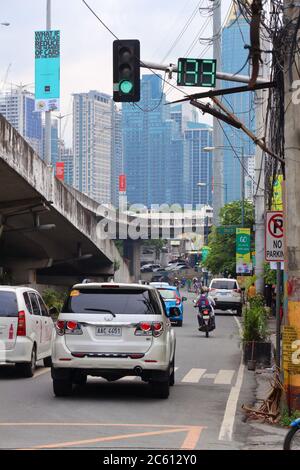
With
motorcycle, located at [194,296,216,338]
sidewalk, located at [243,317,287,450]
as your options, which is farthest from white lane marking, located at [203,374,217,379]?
motorcycle, located at [194,296,216,338]

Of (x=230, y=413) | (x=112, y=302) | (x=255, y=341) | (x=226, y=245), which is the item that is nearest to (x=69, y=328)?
(x=112, y=302)

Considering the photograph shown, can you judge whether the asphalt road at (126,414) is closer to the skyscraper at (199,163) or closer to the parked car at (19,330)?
the parked car at (19,330)

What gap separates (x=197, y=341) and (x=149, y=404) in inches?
552

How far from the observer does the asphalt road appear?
959 cm

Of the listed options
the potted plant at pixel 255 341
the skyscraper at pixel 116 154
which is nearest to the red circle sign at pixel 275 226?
the potted plant at pixel 255 341

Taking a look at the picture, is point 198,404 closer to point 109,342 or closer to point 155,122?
point 109,342

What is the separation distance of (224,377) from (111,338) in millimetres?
4928

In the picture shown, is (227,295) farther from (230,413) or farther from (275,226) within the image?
(230,413)

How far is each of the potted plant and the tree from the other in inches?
1652

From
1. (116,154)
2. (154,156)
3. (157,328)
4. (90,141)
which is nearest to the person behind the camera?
(157,328)

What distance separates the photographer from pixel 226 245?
63.3 meters

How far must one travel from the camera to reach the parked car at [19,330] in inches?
618

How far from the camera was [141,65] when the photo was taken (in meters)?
15.7
